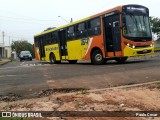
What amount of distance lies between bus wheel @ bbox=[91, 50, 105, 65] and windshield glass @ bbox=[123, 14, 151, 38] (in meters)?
2.48

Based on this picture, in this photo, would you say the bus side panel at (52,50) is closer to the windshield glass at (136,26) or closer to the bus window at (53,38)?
the bus window at (53,38)

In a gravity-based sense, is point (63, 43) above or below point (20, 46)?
below

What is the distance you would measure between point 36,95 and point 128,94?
8.16 ft

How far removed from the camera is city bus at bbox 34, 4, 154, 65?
18500 mm

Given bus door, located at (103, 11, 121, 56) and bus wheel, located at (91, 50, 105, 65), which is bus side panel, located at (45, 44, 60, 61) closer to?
bus wheel, located at (91, 50, 105, 65)

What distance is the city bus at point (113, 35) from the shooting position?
18.5 metres

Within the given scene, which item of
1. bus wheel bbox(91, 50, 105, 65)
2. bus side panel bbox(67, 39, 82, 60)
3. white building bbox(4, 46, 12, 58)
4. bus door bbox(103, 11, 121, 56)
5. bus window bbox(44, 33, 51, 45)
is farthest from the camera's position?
white building bbox(4, 46, 12, 58)

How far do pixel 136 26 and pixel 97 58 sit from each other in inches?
128

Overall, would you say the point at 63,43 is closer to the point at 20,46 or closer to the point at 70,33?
the point at 70,33

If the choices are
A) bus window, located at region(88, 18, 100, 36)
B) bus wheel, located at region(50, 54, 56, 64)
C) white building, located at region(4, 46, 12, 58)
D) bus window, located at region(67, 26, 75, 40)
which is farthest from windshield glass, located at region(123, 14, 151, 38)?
white building, located at region(4, 46, 12, 58)

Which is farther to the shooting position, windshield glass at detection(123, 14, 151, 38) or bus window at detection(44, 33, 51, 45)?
bus window at detection(44, 33, 51, 45)

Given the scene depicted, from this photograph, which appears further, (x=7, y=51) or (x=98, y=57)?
(x=7, y=51)

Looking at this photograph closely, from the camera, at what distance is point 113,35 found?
19.1 m

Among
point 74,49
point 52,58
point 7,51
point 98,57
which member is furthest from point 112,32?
point 7,51
